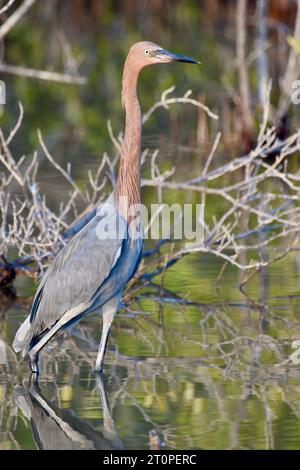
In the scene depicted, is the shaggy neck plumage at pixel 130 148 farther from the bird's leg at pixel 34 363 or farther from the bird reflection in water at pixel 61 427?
the bird reflection in water at pixel 61 427

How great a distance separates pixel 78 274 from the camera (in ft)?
21.1

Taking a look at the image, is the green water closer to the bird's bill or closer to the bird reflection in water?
the bird reflection in water

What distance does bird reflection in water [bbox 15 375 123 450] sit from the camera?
212 inches

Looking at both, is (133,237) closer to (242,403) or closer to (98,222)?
(98,222)

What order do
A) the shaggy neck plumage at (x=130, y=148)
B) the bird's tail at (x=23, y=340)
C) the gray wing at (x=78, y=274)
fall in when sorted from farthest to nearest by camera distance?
the shaggy neck plumage at (x=130, y=148), the bird's tail at (x=23, y=340), the gray wing at (x=78, y=274)

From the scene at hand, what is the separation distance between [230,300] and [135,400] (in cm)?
213

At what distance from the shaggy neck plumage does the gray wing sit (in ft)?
0.77

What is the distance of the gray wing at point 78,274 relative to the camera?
6371 mm

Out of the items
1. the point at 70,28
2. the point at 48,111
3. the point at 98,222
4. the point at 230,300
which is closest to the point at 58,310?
the point at 98,222

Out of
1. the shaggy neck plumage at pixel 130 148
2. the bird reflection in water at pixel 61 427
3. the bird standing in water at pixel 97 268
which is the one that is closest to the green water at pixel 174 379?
the bird reflection in water at pixel 61 427

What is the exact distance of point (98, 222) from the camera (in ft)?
21.3

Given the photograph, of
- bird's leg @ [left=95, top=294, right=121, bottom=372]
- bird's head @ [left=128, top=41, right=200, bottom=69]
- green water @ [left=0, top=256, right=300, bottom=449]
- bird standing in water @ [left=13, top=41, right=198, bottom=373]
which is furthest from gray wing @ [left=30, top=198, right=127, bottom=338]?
bird's head @ [left=128, top=41, right=200, bottom=69]

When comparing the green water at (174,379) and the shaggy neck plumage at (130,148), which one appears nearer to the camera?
the green water at (174,379)

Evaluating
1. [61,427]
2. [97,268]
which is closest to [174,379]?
[97,268]
